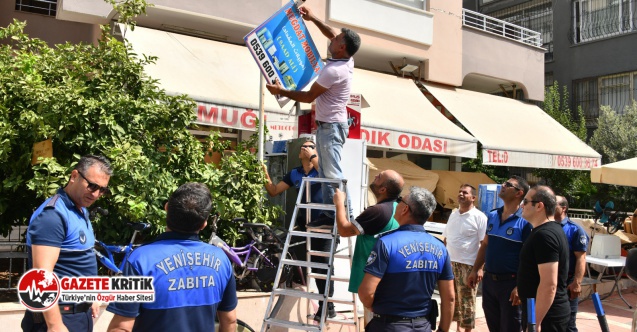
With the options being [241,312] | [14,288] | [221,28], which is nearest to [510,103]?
[221,28]

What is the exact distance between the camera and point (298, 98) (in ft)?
17.6

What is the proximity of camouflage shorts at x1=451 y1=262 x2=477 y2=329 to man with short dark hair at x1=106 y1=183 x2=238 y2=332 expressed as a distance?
421cm

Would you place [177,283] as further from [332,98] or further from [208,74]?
[208,74]

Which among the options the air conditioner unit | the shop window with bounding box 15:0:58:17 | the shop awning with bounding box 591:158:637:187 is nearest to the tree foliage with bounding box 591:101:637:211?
the air conditioner unit

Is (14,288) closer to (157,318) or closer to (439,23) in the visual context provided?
(157,318)

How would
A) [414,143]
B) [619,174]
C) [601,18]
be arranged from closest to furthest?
[619,174] < [414,143] < [601,18]

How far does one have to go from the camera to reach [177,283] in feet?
8.87

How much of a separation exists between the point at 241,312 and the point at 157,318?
12.3 feet

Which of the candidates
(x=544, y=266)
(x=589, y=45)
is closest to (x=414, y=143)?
(x=544, y=266)

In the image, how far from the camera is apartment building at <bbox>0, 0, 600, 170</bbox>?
1036cm

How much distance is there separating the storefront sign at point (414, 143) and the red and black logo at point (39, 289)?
8.15 metres

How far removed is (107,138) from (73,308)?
313cm

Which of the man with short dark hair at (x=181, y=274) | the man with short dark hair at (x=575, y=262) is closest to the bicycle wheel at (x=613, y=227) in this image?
the man with short dark hair at (x=575, y=262)

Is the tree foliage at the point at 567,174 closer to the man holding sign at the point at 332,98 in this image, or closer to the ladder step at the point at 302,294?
the man holding sign at the point at 332,98
